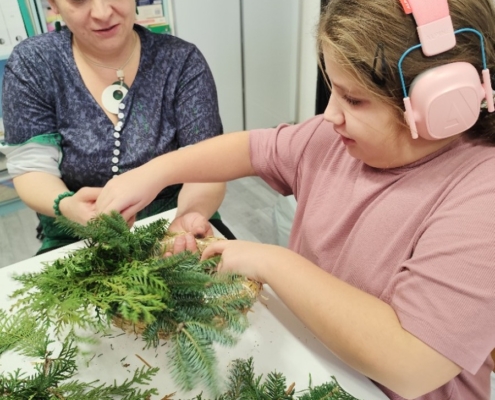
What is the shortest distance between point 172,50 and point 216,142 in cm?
39

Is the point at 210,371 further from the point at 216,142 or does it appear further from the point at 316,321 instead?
the point at 216,142

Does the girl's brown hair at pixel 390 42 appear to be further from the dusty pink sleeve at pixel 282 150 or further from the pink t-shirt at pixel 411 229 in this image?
the dusty pink sleeve at pixel 282 150

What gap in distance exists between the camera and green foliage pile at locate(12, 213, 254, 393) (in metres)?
0.50

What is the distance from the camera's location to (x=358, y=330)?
58 cm

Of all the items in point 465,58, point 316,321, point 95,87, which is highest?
point 465,58

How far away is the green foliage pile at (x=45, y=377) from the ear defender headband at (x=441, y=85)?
478 millimetres

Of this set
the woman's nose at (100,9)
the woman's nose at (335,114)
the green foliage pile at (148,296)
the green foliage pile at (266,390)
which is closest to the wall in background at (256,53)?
the woman's nose at (100,9)

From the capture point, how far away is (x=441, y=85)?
Result: 547mm

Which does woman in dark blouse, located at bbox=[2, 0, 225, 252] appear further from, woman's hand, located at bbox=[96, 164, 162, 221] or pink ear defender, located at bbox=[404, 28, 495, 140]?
pink ear defender, located at bbox=[404, 28, 495, 140]

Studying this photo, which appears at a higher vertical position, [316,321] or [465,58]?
[465,58]

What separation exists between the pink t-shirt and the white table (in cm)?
8

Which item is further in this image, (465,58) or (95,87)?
(95,87)

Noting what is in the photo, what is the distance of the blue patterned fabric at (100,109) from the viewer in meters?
1.11

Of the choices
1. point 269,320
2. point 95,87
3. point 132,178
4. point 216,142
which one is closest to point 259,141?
point 216,142
